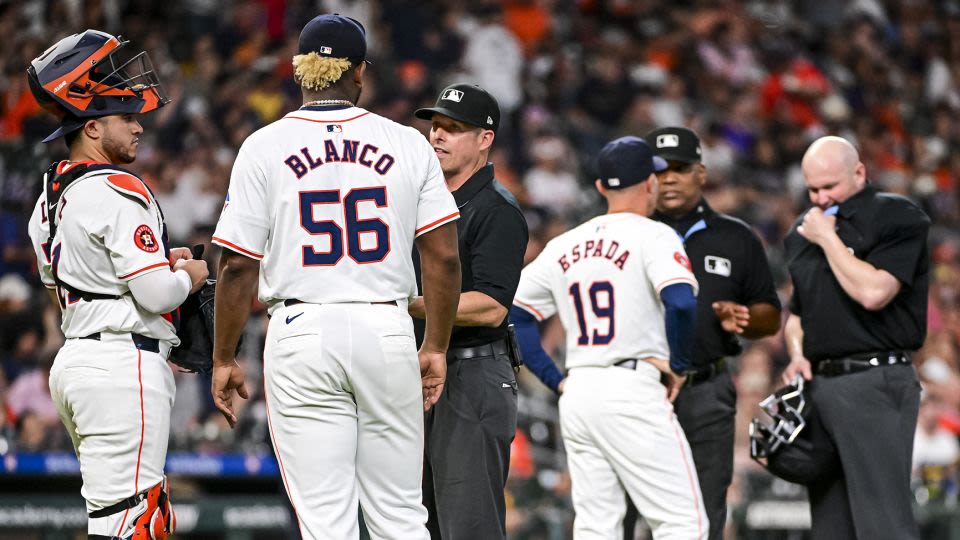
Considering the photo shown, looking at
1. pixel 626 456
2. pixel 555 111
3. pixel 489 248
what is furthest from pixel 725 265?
pixel 555 111

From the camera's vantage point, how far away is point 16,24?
40.5 feet

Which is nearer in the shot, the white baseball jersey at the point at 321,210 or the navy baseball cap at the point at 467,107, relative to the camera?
the white baseball jersey at the point at 321,210

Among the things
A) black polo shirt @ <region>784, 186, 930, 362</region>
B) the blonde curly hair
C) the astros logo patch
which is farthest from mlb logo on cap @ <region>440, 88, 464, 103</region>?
black polo shirt @ <region>784, 186, 930, 362</region>

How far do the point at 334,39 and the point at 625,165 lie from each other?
6.36 feet

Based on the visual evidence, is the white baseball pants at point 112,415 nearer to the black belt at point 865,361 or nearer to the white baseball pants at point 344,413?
the white baseball pants at point 344,413

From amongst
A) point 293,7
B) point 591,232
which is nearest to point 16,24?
point 293,7

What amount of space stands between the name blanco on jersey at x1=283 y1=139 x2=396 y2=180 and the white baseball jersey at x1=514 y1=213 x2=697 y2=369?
68.1 inches

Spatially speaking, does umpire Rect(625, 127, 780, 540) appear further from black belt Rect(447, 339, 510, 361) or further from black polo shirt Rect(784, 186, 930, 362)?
black belt Rect(447, 339, 510, 361)

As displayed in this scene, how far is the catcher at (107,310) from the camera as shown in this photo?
465 cm

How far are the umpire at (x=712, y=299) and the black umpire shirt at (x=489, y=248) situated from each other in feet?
4.73

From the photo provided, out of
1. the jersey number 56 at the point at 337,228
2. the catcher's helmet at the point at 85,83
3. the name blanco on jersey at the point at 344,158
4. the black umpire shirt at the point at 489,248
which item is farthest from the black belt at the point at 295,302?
the catcher's helmet at the point at 85,83

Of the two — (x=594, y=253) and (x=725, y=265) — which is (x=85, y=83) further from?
(x=725, y=265)

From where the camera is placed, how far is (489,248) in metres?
5.27

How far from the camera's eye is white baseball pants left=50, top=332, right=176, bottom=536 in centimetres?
465
